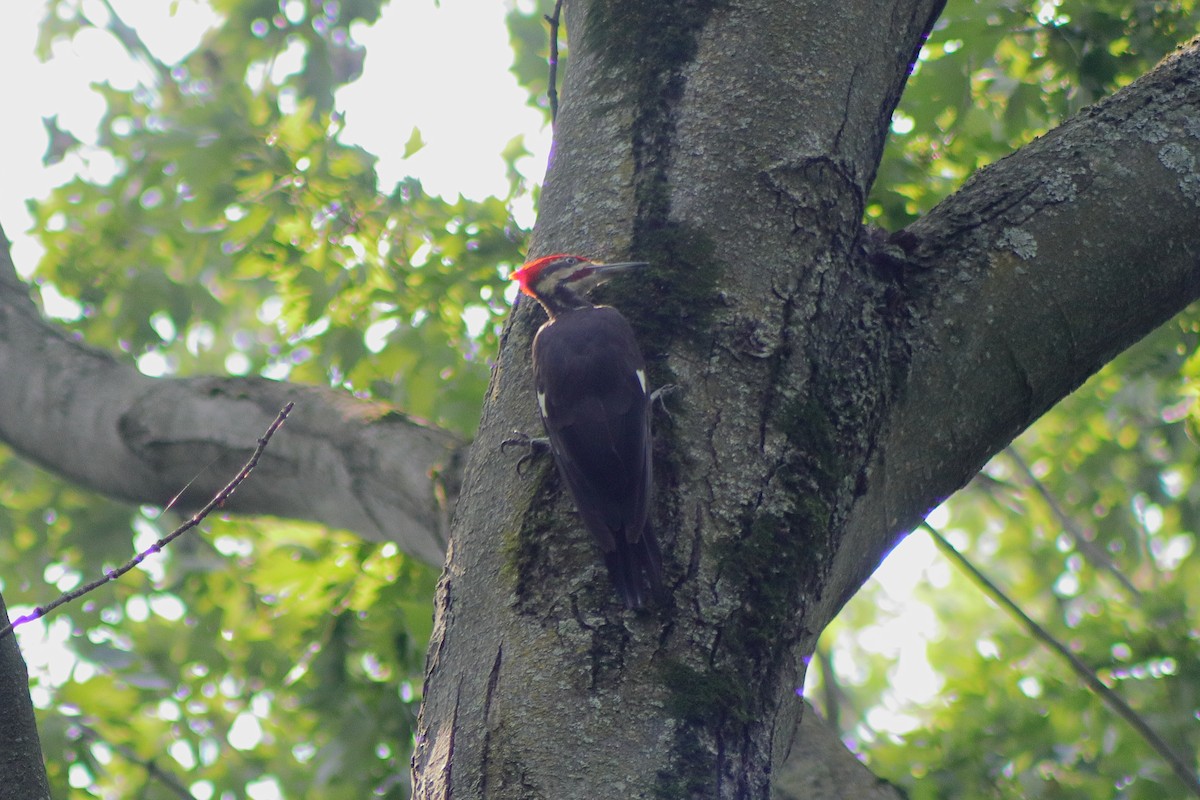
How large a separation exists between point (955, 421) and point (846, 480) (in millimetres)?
329

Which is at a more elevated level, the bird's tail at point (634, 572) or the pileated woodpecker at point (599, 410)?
the pileated woodpecker at point (599, 410)

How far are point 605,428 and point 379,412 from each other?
1149mm

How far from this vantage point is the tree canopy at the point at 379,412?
13.4ft

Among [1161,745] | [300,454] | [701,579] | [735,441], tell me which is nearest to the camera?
[701,579]

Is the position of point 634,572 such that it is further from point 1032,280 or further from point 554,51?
point 554,51

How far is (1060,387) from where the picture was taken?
93.1 inches

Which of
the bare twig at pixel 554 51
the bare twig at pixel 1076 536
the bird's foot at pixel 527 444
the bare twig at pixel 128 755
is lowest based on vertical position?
the bird's foot at pixel 527 444

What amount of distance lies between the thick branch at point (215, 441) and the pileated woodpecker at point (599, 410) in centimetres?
60

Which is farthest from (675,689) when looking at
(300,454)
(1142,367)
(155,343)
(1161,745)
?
(155,343)

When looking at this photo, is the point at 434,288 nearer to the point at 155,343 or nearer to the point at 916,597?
the point at 155,343

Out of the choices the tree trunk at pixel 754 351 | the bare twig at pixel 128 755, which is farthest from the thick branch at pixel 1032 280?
the bare twig at pixel 128 755

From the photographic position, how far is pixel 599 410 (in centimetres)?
244

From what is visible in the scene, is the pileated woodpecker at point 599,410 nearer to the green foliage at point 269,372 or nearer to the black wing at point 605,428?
the black wing at point 605,428

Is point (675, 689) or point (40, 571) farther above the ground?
point (40, 571)
